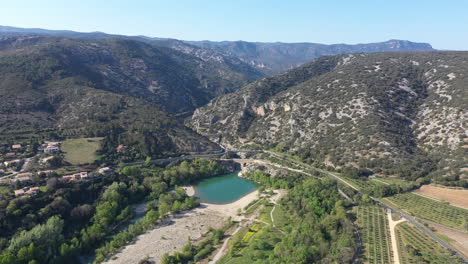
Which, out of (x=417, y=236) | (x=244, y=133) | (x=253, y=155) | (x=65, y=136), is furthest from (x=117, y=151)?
(x=417, y=236)

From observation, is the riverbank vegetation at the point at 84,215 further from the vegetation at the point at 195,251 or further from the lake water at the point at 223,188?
the vegetation at the point at 195,251

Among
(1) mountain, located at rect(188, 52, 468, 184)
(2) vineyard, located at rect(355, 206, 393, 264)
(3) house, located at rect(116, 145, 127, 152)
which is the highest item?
(1) mountain, located at rect(188, 52, 468, 184)

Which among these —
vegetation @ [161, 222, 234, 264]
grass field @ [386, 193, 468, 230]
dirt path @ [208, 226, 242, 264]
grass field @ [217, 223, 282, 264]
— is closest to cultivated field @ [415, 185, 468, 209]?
grass field @ [386, 193, 468, 230]

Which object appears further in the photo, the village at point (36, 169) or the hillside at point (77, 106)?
the hillside at point (77, 106)

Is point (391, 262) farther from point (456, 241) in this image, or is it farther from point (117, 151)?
point (117, 151)

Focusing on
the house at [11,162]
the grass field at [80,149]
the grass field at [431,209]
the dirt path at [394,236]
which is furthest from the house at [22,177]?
the grass field at [431,209]

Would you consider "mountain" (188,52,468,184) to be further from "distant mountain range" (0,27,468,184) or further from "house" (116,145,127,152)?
"house" (116,145,127,152)

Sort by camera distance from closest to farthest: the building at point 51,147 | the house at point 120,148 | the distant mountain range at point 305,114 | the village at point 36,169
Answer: the village at point 36,169, the building at point 51,147, the distant mountain range at point 305,114, the house at point 120,148
